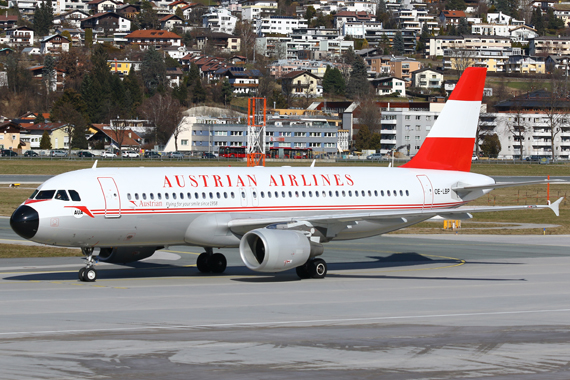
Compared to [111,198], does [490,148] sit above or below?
below

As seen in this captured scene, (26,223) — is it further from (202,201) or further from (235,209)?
(235,209)

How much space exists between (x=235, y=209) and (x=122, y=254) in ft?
16.1

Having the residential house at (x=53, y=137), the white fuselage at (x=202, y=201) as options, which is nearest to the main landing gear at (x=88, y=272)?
the white fuselage at (x=202, y=201)

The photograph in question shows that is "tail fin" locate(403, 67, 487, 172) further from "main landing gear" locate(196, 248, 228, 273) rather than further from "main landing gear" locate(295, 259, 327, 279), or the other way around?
"main landing gear" locate(196, 248, 228, 273)

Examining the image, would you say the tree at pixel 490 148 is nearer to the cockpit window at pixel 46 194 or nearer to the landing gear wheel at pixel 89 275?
the landing gear wheel at pixel 89 275

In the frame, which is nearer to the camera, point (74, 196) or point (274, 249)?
point (74, 196)

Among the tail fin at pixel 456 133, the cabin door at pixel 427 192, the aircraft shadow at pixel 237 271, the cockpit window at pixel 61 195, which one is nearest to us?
the cockpit window at pixel 61 195

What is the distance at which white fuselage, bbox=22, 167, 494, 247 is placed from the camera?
29.8 meters

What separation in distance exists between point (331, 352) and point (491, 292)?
12.4 meters

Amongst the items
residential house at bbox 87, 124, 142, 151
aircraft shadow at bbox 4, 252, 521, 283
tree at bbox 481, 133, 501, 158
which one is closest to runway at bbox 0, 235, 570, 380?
aircraft shadow at bbox 4, 252, 521, 283

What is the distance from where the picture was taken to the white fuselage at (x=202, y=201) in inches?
1174

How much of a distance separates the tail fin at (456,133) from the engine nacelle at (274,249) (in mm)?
10651

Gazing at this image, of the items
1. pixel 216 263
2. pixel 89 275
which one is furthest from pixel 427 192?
pixel 89 275

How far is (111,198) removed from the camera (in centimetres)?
3022
